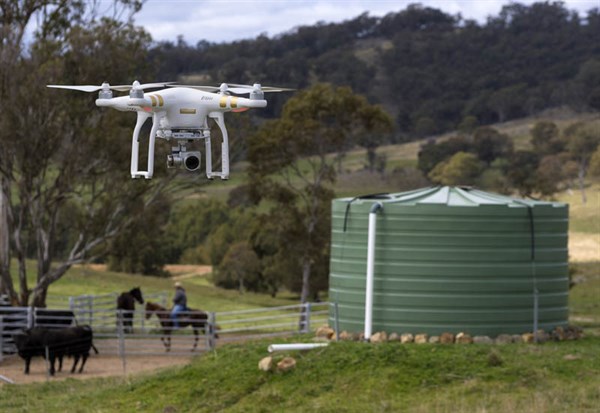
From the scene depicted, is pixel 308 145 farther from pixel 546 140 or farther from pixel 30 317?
pixel 546 140

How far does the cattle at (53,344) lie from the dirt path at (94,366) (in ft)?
0.89

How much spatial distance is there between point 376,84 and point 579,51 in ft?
98.6

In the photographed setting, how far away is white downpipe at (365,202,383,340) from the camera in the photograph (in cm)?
2223

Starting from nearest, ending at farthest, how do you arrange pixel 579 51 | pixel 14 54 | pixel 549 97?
pixel 14 54
pixel 549 97
pixel 579 51

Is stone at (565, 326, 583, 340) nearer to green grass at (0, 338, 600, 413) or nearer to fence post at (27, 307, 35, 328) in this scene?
green grass at (0, 338, 600, 413)

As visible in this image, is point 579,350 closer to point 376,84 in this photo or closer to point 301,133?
point 301,133

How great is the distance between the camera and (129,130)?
31.8 m

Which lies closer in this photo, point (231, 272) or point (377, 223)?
point (377, 223)


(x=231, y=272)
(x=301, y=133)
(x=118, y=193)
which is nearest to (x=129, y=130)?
(x=118, y=193)

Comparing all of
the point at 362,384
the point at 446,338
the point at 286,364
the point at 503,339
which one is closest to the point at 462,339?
the point at 446,338

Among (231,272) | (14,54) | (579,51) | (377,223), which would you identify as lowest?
(231,272)

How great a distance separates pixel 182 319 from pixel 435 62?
107m

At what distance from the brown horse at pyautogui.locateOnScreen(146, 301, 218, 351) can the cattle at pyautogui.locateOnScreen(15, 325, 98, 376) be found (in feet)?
9.27

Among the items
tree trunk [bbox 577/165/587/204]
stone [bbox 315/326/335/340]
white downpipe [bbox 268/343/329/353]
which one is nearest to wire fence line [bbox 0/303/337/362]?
stone [bbox 315/326/335/340]
